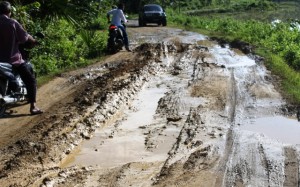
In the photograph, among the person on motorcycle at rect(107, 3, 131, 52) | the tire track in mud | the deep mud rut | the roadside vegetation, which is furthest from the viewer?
the person on motorcycle at rect(107, 3, 131, 52)

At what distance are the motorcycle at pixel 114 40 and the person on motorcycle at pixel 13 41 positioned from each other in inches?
311

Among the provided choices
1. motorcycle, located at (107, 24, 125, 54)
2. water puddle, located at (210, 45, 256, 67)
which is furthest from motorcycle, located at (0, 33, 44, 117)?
motorcycle, located at (107, 24, 125, 54)

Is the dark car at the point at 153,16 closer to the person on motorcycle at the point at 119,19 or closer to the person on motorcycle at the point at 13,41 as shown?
the person on motorcycle at the point at 119,19

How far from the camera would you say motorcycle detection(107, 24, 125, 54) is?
51.6 ft

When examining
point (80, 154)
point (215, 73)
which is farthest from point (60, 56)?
point (80, 154)

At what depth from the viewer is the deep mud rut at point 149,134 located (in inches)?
207

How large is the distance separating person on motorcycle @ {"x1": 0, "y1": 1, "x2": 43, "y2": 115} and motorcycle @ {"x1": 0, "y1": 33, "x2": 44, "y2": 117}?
139 millimetres

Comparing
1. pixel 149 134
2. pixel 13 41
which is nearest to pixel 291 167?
pixel 149 134

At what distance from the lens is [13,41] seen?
24.7 ft

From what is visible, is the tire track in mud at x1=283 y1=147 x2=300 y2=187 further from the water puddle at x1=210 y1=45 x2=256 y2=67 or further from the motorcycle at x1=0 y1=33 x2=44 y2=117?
the water puddle at x1=210 y1=45 x2=256 y2=67

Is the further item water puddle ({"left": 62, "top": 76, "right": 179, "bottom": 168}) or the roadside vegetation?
the roadside vegetation

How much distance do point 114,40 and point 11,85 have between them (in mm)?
8232

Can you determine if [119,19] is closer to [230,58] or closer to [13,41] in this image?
[230,58]

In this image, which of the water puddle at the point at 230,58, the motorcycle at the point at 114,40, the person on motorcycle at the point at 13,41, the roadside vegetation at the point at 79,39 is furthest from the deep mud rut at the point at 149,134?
the motorcycle at the point at 114,40
